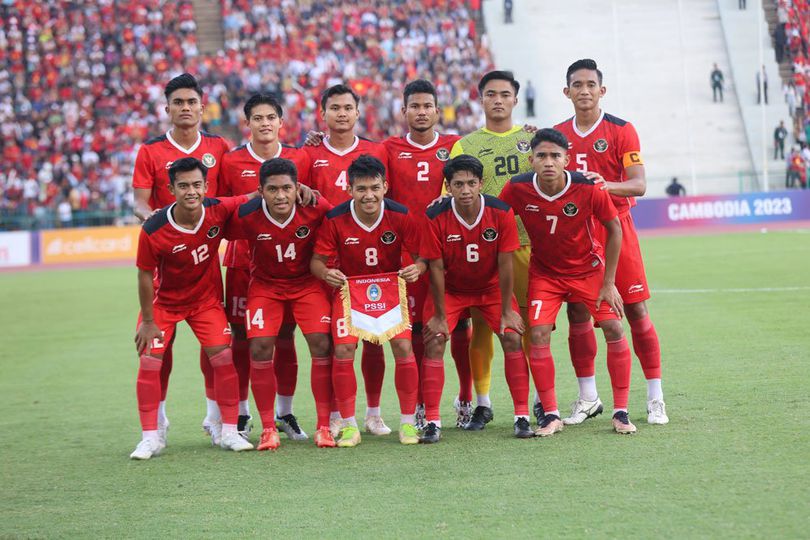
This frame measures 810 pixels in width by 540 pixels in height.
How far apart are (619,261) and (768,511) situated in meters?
2.79

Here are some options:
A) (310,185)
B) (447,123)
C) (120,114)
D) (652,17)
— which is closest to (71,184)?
(120,114)

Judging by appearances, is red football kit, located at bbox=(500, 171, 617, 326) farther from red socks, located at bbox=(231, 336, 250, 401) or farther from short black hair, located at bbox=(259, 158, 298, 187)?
red socks, located at bbox=(231, 336, 250, 401)

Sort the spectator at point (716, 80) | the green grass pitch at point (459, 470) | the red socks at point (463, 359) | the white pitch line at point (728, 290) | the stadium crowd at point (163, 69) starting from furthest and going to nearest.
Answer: the spectator at point (716, 80), the stadium crowd at point (163, 69), the white pitch line at point (728, 290), the red socks at point (463, 359), the green grass pitch at point (459, 470)

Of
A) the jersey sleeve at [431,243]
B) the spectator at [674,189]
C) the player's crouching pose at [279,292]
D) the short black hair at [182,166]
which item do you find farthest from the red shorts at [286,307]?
the spectator at [674,189]

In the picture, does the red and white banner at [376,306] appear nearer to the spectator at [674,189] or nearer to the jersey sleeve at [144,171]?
the jersey sleeve at [144,171]

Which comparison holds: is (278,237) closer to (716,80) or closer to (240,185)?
(240,185)

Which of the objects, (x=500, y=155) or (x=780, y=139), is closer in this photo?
(x=500, y=155)

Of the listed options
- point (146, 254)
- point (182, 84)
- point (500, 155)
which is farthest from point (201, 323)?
point (500, 155)

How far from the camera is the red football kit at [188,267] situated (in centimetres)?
730

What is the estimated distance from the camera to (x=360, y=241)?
7.45 metres

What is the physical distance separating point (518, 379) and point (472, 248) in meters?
0.94

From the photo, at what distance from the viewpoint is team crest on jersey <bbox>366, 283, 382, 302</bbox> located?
741 cm

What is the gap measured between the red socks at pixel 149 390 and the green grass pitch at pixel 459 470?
279 millimetres

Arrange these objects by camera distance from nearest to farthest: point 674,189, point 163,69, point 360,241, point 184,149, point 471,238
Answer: point 471,238 < point 360,241 < point 184,149 < point 674,189 < point 163,69
